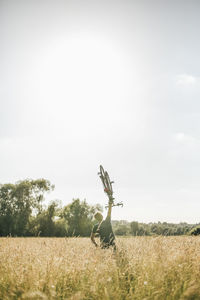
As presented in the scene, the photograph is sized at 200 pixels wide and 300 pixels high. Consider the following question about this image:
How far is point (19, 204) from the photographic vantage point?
46469mm

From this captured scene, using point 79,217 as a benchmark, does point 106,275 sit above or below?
above

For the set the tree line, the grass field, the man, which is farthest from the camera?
the tree line

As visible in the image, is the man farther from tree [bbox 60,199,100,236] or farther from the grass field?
tree [bbox 60,199,100,236]

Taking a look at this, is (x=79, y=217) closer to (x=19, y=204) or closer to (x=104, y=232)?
(x=19, y=204)

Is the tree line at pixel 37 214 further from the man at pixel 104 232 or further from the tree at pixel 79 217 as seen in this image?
the man at pixel 104 232

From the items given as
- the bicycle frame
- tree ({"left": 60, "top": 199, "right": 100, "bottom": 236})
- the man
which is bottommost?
tree ({"left": 60, "top": 199, "right": 100, "bottom": 236})

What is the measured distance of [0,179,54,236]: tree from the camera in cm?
4131

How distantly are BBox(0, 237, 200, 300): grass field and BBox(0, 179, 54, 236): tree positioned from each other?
42677 millimetres

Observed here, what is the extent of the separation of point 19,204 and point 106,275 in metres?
49.2

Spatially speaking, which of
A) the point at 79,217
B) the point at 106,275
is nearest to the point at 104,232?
the point at 106,275

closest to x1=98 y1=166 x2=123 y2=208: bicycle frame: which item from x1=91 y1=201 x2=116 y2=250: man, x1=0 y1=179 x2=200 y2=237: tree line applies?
x1=91 y1=201 x2=116 y2=250: man

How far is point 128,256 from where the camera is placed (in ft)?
14.7

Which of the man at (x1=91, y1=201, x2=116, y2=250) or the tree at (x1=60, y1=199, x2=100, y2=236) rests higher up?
the man at (x1=91, y1=201, x2=116, y2=250)

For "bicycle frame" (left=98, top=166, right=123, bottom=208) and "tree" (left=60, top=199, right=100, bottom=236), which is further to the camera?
"tree" (left=60, top=199, right=100, bottom=236)
